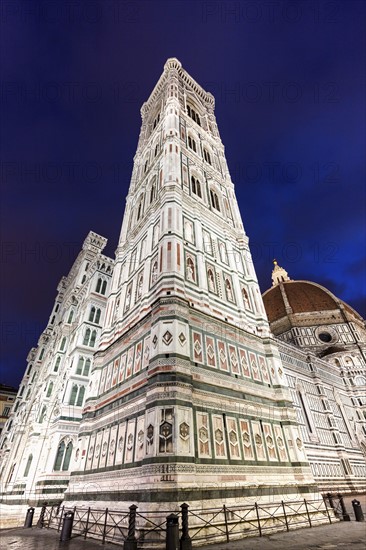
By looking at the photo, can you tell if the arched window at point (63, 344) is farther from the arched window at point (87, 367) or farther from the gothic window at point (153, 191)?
the gothic window at point (153, 191)

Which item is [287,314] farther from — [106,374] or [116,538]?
[116,538]

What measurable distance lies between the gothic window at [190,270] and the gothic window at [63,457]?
13.0m

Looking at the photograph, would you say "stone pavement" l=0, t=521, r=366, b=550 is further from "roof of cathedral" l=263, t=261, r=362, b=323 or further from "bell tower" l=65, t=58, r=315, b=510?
"roof of cathedral" l=263, t=261, r=362, b=323

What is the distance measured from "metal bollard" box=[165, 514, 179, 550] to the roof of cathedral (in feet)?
161

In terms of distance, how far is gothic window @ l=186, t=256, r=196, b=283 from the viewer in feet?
42.8

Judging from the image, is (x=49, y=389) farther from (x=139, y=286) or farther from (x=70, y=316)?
(x=139, y=286)

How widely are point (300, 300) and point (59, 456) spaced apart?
49.5 metres

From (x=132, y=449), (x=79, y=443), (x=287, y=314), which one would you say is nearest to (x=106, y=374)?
(x=79, y=443)

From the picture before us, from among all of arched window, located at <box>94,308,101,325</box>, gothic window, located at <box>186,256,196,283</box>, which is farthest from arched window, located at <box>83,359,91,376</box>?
gothic window, located at <box>186,256,196,283</box>

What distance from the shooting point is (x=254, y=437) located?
10078 mm

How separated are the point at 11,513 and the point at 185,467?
1598 centimetres

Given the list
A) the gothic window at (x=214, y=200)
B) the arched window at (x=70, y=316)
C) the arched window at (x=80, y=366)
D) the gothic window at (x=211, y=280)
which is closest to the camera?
the gothic window at (x=211, y=280)

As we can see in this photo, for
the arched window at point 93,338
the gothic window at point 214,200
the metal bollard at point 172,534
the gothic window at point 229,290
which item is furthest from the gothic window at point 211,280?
the arched window at point 93,338

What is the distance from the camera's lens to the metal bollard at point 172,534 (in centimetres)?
558
